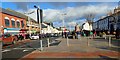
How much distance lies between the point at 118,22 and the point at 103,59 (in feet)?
238

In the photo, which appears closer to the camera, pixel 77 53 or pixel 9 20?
pixel 77 53

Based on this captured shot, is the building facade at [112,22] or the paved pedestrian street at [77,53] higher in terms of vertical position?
the building facade at [112,22]

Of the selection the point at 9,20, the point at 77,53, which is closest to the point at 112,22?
the point at 9,20

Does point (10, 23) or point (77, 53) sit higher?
point (10, 23)

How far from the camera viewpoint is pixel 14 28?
70625 mm

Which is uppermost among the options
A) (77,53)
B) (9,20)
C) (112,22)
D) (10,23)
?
(112,22)

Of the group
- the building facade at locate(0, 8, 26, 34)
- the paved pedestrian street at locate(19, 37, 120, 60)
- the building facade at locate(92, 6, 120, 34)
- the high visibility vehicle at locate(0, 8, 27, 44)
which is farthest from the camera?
the building facade at locate(92, 6, 120, 34)

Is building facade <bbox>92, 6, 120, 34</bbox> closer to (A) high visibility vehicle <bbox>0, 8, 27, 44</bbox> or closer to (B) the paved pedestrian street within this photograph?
(A) high visibility vehicle <bbox>0, 8, 27, 44</bbox>

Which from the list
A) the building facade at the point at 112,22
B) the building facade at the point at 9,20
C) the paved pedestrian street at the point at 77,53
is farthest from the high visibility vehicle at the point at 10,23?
the building facade at the point at 112,22

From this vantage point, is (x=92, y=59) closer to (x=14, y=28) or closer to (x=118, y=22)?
(x=14, y=28)

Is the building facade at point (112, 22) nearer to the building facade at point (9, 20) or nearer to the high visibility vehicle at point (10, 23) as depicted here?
the building facade at point (9, 20)

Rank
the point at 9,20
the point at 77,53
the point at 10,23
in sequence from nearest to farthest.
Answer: the point at 77,53 → the point at 9,20 → the point at 10,23

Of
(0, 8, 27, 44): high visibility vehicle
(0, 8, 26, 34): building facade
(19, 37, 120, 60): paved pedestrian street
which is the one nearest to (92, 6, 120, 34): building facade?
(0, 8, 26, 34): building facade

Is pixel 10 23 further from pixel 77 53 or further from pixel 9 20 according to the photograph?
pixel 77 53
